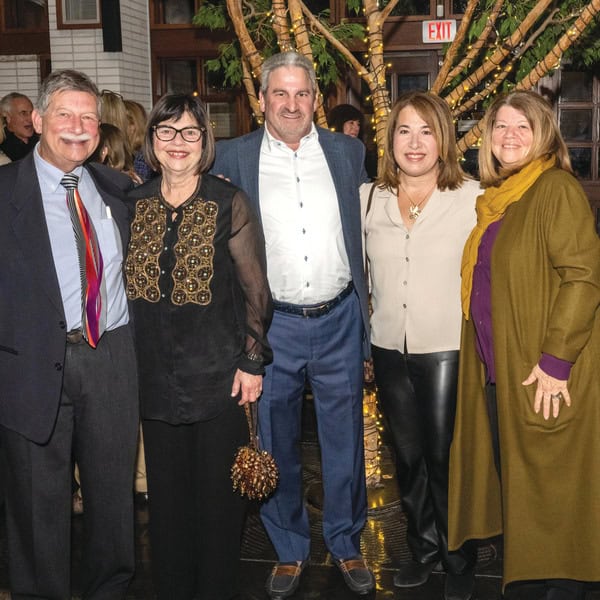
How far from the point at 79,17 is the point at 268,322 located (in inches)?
247

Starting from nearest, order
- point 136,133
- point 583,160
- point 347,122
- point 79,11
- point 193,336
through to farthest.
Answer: point 193,336 < point 136,133 < point 347,122 < point 79,11 < point 583,160

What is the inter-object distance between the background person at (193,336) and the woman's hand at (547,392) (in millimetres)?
965

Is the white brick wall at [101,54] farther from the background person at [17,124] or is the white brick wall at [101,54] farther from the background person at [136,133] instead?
the background person at [136,133]

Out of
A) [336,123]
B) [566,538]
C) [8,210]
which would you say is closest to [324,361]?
[566,538]

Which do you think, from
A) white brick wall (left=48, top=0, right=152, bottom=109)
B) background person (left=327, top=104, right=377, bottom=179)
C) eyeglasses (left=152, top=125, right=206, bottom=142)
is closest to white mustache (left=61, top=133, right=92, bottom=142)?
eyeglasses (left=152, top=125, right=206, bottom=142)

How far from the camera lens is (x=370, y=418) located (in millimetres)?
4352

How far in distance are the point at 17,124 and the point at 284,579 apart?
4.39m

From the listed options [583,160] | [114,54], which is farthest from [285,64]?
[583,160]

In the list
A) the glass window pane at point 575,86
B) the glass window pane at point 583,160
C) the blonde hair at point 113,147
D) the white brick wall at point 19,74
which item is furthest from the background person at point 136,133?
the glass window pane at point 583,160

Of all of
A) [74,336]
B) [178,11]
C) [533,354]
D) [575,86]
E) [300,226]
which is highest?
[178,11]

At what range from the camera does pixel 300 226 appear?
3.17m

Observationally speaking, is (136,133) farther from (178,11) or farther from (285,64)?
(178,11)

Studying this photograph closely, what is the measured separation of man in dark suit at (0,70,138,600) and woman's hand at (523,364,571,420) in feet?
4.75

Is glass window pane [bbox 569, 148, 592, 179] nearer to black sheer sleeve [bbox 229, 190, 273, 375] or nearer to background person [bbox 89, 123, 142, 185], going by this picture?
background person [bbox 89, 123, 142, 185]
